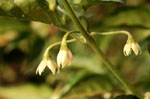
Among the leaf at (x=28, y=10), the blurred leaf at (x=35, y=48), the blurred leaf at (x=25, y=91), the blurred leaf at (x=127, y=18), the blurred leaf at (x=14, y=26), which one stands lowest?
the blurred leaf at (x=25, y=91)

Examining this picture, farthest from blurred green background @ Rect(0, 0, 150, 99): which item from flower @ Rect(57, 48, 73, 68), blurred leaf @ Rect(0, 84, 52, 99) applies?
flower @ Rect(57, 48, 73, 68)

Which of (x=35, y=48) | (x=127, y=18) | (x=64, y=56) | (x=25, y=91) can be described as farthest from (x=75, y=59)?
(x=64, y=56)

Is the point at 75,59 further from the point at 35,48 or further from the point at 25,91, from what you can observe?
the point at 25,91

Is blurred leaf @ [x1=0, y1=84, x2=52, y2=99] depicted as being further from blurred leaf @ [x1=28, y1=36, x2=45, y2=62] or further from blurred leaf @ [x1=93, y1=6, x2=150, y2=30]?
blurred leaf @ [x1=93, y1=6, x2=150, y2=30]

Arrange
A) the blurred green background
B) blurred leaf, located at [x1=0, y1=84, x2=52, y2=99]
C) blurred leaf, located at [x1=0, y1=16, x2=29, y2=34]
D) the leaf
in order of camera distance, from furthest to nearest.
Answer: blurred leaf, located at [x1=0, y1=84, x2=52, y2=99] → blurred leaf, located at [x1=0, y1=16, x2=29, y2=34] → the blurred green background → the leaf

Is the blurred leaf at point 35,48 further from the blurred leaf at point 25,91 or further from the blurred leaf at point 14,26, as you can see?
the blurred leaf at point 25,91

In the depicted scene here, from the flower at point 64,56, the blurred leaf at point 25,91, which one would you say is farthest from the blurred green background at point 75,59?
the flower at point 64,56
